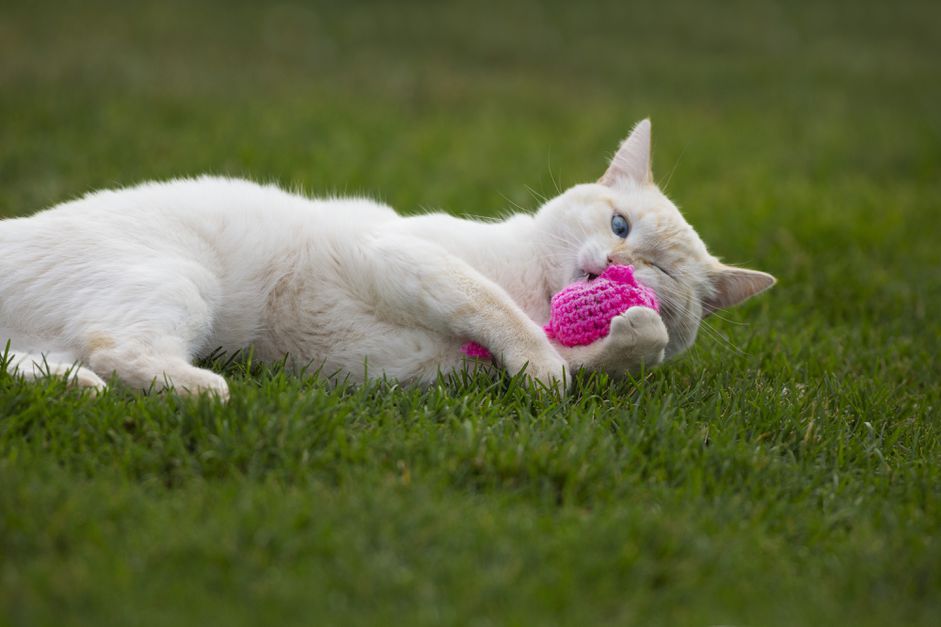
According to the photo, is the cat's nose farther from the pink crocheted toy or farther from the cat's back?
the cat's back

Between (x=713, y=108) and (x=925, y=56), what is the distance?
426cm

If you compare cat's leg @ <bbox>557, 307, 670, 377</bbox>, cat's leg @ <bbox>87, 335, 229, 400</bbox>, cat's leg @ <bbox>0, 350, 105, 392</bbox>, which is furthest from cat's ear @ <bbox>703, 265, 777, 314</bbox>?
cat's leg @ <bbox>0, 350, 105, 392</bbox>

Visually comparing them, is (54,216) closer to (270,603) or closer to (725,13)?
(270,603)

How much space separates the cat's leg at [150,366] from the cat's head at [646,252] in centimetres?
124

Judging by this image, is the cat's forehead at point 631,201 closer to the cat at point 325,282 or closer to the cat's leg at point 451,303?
the cat at point 325,282

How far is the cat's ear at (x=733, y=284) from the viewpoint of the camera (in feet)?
10.1

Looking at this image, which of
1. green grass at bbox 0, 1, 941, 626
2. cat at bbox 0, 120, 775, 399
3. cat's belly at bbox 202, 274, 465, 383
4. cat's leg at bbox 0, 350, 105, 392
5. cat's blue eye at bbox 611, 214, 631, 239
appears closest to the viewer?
green grass at bbox 0, 1, 941, 626

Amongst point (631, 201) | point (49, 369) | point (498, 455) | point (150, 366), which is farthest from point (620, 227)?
point (49, 369)

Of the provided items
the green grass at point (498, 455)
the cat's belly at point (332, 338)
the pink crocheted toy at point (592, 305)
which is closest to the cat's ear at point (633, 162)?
the green grass at point (498, 455)

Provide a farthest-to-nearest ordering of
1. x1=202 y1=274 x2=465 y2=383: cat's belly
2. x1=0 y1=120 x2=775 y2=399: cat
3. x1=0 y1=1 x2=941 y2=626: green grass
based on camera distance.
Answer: x1=202 y1=274 x2=465 y2=383: cat's belly, x1=0 y1=120 x2=775 y2=399: cat, x1=0 y1=1 x2=941 y2=626: green grass

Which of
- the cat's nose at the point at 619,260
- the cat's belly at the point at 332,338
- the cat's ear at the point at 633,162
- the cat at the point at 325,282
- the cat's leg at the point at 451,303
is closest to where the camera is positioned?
the cat at the point at 325,282

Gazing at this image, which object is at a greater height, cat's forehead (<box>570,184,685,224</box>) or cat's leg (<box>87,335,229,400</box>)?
cat's forehead (<box>570,184,685,224</box>)

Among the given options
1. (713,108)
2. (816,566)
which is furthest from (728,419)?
(713,108)

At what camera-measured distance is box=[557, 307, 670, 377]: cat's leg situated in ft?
8.49
